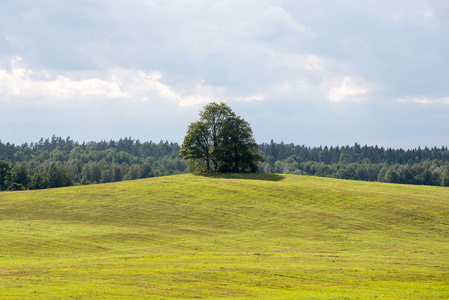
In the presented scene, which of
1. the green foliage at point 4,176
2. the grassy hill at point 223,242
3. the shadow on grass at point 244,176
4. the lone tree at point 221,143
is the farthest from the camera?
the green foliage at point 4,176

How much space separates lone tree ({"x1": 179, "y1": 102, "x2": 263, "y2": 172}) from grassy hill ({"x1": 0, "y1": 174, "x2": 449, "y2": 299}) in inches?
864

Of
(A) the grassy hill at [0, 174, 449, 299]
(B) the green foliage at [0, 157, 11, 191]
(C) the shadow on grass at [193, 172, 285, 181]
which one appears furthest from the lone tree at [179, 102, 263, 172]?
(B) the green foliage at [0, 157, 11, 191]

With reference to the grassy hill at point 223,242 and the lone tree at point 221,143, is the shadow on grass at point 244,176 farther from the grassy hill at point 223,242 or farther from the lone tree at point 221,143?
the grassy hill at point 223,242

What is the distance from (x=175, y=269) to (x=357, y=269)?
14.2 metres

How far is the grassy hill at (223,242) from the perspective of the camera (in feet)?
88.1

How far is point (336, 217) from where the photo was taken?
61625mm

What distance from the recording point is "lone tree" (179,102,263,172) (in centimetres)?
11225

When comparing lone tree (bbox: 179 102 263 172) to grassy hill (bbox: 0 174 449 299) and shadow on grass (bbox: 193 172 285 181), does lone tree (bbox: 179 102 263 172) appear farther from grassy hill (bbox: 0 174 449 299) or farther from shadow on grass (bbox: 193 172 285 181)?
grassy hill (bbox: 0 174 449 299)

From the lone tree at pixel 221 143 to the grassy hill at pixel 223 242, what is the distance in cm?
2194

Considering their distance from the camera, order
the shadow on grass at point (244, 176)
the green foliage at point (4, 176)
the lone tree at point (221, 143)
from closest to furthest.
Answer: the shadow on grass at point (244, 176)
the lone tree at point (221, 143)
the green foliage at point (4, 176)

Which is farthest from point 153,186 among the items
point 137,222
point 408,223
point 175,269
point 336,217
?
point 175,269

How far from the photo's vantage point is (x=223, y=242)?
4781 centimetres

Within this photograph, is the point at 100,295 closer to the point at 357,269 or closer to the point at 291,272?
the point at 291,272

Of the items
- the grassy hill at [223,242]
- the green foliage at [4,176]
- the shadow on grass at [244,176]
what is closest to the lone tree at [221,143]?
the shadow on grass at [244,176]
